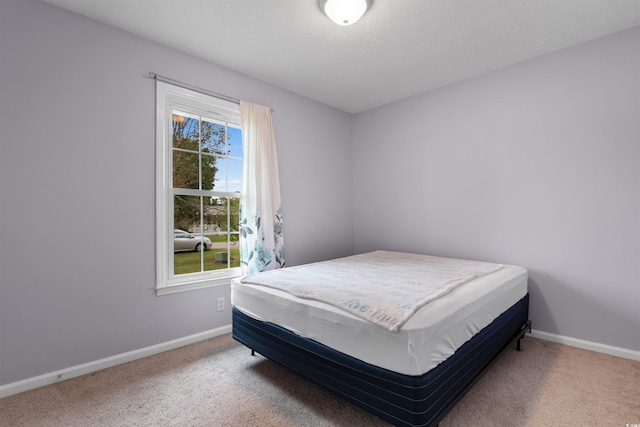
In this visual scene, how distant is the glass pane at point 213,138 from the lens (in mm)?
2850

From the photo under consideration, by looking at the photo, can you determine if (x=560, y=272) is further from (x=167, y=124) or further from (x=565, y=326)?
(x=167, y=124)

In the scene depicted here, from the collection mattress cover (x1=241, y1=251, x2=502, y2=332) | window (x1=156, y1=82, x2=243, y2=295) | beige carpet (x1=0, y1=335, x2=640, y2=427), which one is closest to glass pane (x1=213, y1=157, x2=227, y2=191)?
window (x1=156, y1=82, x2=243, y2=295)

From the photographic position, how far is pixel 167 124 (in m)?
2.49

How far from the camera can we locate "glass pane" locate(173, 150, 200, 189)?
2.65 metres

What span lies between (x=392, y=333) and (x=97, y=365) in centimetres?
214

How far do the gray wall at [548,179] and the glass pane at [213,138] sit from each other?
2115mm

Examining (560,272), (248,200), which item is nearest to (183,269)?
(248,200)

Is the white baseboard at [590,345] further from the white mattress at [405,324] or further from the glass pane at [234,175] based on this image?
the glass pane at [234,175]

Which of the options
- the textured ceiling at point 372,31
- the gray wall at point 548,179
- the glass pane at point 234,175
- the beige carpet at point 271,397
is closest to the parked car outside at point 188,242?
the glass pane at point 234,175

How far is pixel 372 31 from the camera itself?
7.40ft

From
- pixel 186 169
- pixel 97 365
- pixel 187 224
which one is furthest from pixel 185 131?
pixel 97 365

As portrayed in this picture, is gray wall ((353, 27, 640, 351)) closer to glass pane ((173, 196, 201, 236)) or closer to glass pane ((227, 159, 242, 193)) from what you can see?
glass pane ((227, 159, 242, 193))

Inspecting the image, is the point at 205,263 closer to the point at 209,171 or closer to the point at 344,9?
the point at 209,171

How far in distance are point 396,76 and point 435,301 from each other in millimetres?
2345
